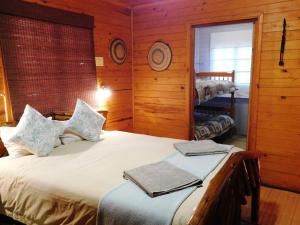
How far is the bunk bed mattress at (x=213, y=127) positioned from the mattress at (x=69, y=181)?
184cm

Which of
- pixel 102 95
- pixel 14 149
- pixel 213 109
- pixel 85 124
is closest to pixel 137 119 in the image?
pixel 102 95

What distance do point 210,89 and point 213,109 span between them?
99 centimetres

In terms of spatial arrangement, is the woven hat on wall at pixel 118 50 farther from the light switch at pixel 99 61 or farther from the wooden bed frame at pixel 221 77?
the wooden bed frame at pixel 221 77

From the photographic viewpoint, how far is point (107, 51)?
371 cm

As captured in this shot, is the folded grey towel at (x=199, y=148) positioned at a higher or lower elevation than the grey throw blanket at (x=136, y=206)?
higher

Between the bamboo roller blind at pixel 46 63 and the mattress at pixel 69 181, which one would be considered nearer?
the mattress at pixel 69 181

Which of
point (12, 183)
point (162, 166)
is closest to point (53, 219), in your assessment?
point (12, 183)

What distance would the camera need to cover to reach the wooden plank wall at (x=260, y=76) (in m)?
2.96

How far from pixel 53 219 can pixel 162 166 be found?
0.81m

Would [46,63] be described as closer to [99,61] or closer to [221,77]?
[99,61]

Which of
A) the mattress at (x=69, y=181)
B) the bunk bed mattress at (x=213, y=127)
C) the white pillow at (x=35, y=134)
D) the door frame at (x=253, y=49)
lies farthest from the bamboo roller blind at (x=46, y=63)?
the bunk bed mattress at (x=213, y=127)

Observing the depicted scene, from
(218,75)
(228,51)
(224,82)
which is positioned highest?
(228,51)

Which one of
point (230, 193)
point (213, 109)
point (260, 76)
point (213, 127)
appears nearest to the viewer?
point (230, 193)

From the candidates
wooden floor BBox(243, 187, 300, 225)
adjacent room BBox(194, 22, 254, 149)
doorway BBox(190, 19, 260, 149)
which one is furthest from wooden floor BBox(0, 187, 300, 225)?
adjacent room BBox(194, 22, 254, 149)
